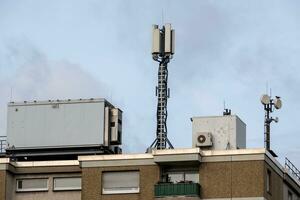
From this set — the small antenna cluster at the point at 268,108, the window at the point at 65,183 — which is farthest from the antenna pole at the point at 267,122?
the window at the point at 65,183

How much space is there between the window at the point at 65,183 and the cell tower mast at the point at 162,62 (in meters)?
9.74

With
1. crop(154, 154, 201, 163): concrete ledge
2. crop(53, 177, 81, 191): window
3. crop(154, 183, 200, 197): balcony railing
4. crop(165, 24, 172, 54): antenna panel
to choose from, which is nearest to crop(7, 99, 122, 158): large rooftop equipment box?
crop(53, 177, 81, 191): window

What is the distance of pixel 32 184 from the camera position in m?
90.6

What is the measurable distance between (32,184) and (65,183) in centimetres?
263

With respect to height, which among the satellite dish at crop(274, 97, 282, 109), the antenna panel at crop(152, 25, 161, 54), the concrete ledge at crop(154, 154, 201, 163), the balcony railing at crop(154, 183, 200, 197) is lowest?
the balcony railing at crop(154, 183, 200, 197)

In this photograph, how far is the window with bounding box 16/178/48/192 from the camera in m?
90.3

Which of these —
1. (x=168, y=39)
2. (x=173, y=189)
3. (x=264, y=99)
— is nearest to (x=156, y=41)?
(x=168, y=39)

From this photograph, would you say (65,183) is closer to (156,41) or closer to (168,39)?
(156,41)

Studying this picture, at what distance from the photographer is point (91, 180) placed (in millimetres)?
87625

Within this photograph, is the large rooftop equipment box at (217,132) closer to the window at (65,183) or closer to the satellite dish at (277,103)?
the satellite dish at (277,103)

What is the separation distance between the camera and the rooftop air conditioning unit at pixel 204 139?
8938cm

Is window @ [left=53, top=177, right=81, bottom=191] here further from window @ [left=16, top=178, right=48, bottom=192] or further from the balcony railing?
the balcony railing

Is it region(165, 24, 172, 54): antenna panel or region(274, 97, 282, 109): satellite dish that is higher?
region(165, 24, 172, 54): antenna panel

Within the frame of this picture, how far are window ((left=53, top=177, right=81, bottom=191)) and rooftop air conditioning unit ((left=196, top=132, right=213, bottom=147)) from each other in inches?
380
